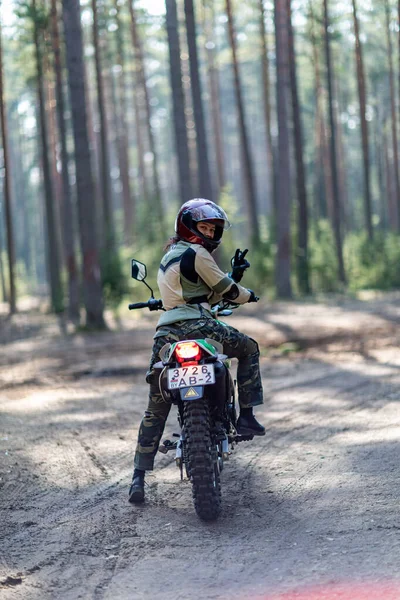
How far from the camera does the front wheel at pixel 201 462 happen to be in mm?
5664

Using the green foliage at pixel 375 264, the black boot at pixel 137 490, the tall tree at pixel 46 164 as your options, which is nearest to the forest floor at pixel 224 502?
the black boot at pixel 137 490

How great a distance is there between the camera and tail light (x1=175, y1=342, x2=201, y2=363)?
5.83m

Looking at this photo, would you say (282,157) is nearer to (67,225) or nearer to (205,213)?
(67,225)

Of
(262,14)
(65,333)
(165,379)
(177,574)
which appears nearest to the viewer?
(177,574)

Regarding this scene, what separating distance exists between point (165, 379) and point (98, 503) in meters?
1.09

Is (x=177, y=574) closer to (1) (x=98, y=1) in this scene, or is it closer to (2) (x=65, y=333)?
(2) (x=65, y=333)

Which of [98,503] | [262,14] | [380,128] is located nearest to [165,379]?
[98,503]

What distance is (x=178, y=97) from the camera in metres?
23.2

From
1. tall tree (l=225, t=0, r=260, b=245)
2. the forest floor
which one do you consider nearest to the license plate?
the forest floor

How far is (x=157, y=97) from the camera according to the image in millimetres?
86688

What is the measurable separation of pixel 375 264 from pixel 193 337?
25813mm

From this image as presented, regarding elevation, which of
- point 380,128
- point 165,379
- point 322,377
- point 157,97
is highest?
point 157,97

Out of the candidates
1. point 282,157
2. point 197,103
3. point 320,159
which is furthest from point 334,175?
point 320,159

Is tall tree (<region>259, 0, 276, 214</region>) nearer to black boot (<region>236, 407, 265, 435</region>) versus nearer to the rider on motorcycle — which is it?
the rider on motorcycle
